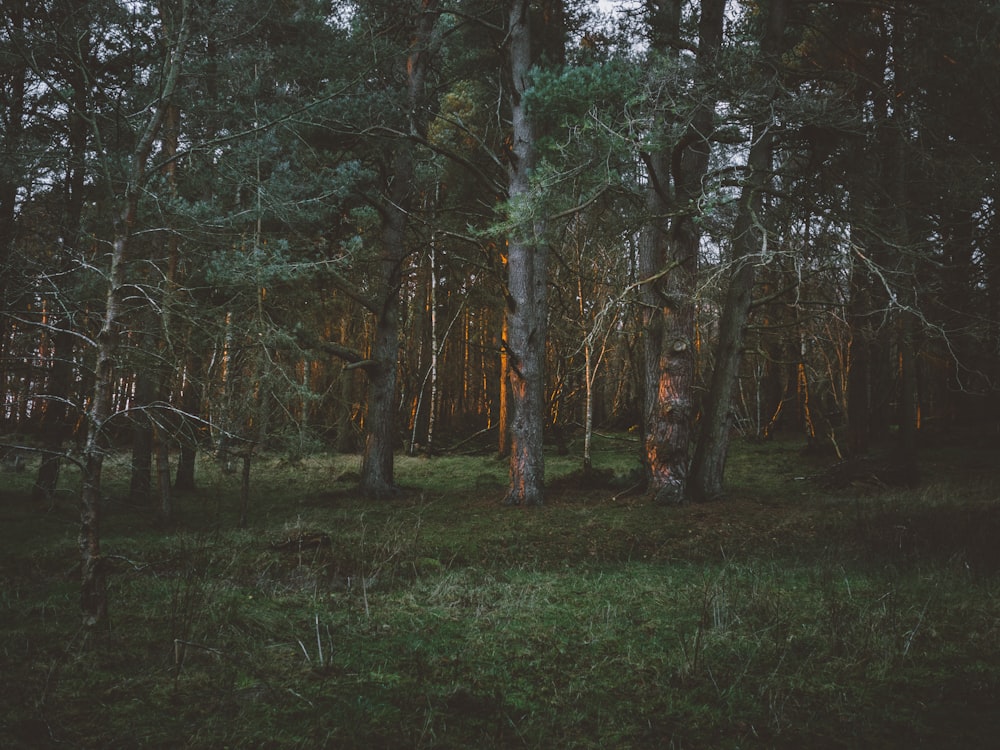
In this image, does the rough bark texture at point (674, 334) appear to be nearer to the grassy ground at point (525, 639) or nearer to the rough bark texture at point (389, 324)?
the grassy ground at point (525, 639)

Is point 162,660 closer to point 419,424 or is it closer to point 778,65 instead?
point 778,65

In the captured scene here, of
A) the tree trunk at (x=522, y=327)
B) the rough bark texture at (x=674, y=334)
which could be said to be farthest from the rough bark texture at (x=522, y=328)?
the rough bark texture at (x=674, y=334)

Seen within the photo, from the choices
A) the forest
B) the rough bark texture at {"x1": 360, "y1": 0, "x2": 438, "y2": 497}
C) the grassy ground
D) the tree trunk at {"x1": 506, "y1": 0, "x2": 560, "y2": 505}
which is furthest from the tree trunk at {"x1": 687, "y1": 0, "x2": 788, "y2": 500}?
the rough bark texture at {"x1": 360, "y1": 0, "x2": 438, "y2": 497}

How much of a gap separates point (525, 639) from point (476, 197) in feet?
44.7

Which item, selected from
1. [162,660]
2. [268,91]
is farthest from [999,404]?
[162,660]

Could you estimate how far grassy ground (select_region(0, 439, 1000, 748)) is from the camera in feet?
11.0

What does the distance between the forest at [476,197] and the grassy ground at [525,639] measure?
81 centimetres

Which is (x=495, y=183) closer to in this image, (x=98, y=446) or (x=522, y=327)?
(x=522, y=327)

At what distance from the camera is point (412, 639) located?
4680 millimetres

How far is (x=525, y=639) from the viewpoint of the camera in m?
4.70

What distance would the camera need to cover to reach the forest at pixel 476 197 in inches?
311

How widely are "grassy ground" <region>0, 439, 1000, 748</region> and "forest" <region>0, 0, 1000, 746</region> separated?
2.66ft

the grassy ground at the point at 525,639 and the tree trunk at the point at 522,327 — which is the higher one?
the tree trunk at the point at 522,327

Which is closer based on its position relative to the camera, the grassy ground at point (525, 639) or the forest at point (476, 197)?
the grassy ground at point (525, 639)
